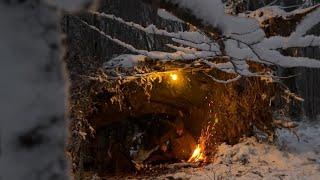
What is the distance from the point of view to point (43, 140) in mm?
1188

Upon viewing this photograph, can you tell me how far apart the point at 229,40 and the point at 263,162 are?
417cm

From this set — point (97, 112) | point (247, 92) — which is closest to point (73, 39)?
point (97, 112)

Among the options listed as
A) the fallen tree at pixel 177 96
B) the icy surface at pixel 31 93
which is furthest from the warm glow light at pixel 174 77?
the icy surface at pixel 31 93

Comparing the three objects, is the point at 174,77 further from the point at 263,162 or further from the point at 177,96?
the point at 263,162

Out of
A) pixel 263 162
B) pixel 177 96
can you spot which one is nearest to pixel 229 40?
pixel 263 162

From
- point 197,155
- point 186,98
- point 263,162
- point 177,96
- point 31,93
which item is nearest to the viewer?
point 31,93

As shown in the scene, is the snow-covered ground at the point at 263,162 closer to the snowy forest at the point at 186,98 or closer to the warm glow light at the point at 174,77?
the snowy forest at the point at 186,98

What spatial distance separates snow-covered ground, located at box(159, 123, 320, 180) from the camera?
938 cm

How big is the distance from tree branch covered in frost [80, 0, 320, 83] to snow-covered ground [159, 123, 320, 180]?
1.99 metres

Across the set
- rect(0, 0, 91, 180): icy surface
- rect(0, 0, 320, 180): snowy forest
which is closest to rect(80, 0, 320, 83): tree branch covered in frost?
rect(0, 0, 320, 180): snowy forest

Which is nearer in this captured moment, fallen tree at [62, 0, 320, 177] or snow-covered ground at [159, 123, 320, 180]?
snow-covered ground at [159, 123, 320, 180]

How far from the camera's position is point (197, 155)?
11.6 meters

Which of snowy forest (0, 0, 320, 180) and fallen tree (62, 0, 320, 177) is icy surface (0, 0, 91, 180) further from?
fallen tree (62, 0, 320, 177)

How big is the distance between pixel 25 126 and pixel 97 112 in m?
10.5
